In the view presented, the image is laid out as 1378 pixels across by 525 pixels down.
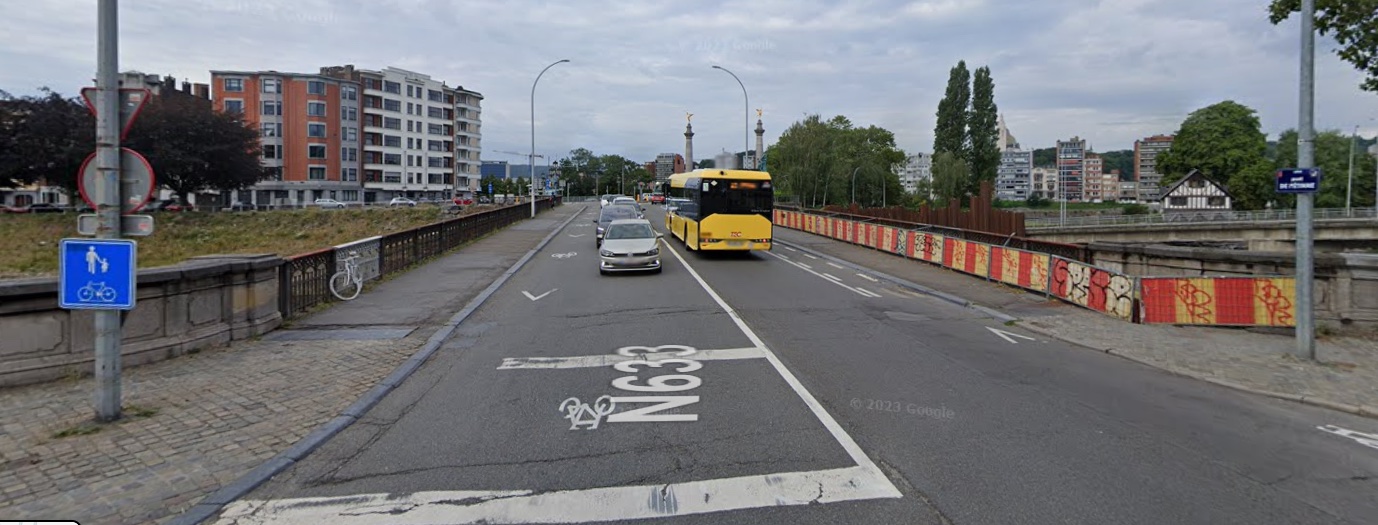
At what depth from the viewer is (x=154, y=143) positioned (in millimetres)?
62688

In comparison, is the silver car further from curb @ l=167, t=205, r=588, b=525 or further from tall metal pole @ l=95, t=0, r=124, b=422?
tall metal pole @ l=95, t=0, r=124, b=422

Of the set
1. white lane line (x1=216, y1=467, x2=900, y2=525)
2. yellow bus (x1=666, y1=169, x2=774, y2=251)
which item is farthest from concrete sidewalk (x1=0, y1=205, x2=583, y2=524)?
yellow bus (x1=666, y1=169, x2=774, y2=251)

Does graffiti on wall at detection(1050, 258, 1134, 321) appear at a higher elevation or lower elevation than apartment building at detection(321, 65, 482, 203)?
lower

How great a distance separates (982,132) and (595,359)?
275 ft

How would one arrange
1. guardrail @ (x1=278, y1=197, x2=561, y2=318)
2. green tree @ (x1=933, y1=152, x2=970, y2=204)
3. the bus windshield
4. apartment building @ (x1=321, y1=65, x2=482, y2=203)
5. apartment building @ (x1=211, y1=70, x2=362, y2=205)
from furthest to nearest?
apartment building @ (x1=321, y1=65, x2=482, y2=203)
apartment building @ (x1=211, y1=70, x2=362, y2=205)
green tree @ (x1=933, y1=152, x2=970, y2=204)
the bus windshield
guardrail @ (x1=278, y1=197, x2=561, y2=318)

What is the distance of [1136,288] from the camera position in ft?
44.6

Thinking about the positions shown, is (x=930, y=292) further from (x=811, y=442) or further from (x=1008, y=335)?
(x=811, y=442)

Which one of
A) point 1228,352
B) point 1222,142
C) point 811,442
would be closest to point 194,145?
point 811,442

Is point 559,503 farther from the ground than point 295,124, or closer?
closer

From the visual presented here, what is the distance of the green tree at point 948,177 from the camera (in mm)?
Answer: 79500

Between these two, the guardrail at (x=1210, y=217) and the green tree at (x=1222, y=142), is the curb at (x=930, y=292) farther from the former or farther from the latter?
Answer: the green tree at (x=1222, y=142)

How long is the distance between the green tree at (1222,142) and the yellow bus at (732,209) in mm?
74888

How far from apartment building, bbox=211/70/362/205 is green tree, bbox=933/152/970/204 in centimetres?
6685

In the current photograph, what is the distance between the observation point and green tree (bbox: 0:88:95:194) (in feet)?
194
